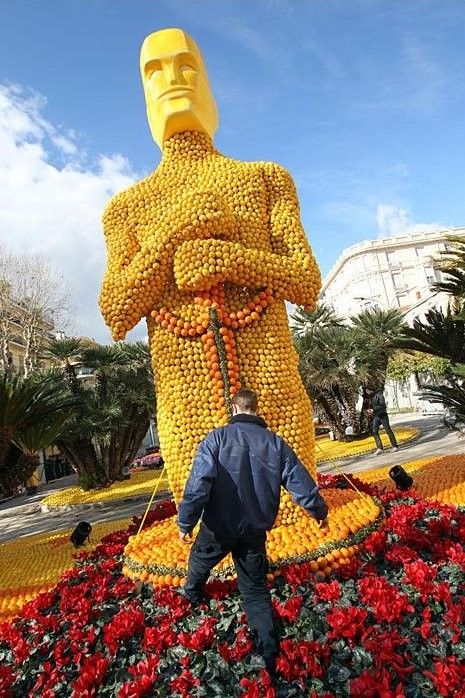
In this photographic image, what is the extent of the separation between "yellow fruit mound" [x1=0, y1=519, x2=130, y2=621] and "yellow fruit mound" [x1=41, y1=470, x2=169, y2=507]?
18.9 feet

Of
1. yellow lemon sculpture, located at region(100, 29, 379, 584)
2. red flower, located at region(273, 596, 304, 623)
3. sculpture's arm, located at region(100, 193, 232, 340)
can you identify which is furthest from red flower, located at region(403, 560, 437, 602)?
sculpture's arm, located at region(100, 193, 232, 340)

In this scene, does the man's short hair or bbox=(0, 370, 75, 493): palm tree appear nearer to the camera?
the man's short hair

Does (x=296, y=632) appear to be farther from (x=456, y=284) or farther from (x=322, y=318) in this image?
(x=322, y=318)

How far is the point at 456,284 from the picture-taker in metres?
7.67

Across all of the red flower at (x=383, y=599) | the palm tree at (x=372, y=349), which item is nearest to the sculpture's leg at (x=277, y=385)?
the red flower at (x=383, y=599)

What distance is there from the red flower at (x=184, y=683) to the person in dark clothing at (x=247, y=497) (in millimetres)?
414

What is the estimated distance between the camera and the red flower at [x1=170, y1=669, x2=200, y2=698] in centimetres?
277

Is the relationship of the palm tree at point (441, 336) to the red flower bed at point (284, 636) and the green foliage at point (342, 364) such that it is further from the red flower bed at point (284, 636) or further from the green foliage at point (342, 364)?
the green foliage at point (342, 364)

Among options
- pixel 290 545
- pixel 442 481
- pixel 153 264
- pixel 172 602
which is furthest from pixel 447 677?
pixel 442 481

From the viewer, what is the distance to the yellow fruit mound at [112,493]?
14.9 m

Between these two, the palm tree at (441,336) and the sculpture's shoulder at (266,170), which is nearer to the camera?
the sculpture's shoulder at (266,170)

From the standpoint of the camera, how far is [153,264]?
4566 mm

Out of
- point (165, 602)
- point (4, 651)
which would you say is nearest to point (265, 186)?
point (165, 602)

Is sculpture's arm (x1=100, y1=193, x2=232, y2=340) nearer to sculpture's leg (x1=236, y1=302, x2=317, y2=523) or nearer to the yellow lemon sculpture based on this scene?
the yellow lemon sculpture
